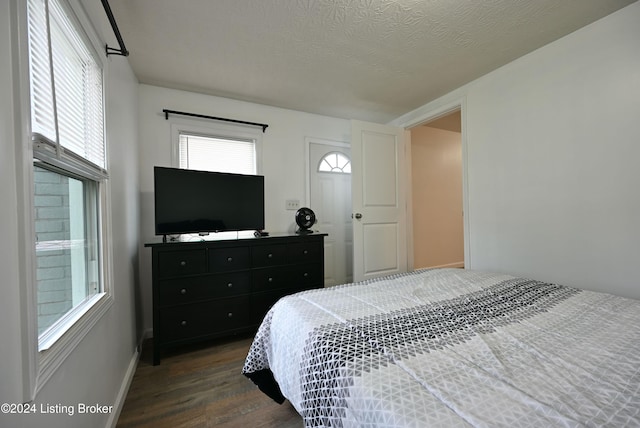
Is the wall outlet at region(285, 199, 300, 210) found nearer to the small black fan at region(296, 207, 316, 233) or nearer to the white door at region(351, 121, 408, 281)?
A: the small black fan at region(296, 207, 316, 233)

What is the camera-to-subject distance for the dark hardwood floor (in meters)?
1.44

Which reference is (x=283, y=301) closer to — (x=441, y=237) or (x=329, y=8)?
(x=329, y=8)

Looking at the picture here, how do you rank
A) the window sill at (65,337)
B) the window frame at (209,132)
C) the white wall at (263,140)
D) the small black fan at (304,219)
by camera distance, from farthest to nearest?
the small black fan at (304,219)
the window frame at (209,132)
the white wall at (263,140)
the window sill at (65,337)

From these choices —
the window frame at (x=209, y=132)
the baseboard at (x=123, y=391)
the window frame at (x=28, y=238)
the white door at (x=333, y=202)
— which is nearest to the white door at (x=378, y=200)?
the white door at (x=333, y=202)

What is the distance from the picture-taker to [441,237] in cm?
448

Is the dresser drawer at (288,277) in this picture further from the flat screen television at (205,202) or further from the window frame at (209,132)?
the window frame at (209,132)

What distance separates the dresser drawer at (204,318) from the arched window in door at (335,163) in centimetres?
195

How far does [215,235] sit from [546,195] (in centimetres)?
305

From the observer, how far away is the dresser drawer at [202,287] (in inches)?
82.1

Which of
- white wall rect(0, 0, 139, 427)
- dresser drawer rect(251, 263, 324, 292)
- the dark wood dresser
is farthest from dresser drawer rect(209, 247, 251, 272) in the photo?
white wall rect(0, 0, 139, 427)

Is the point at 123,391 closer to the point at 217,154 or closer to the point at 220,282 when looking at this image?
the point at 220,282

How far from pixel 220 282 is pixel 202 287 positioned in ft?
0.48

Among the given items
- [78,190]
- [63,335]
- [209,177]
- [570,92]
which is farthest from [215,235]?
[570,92]

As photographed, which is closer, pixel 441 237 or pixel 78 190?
pixel 78 190
